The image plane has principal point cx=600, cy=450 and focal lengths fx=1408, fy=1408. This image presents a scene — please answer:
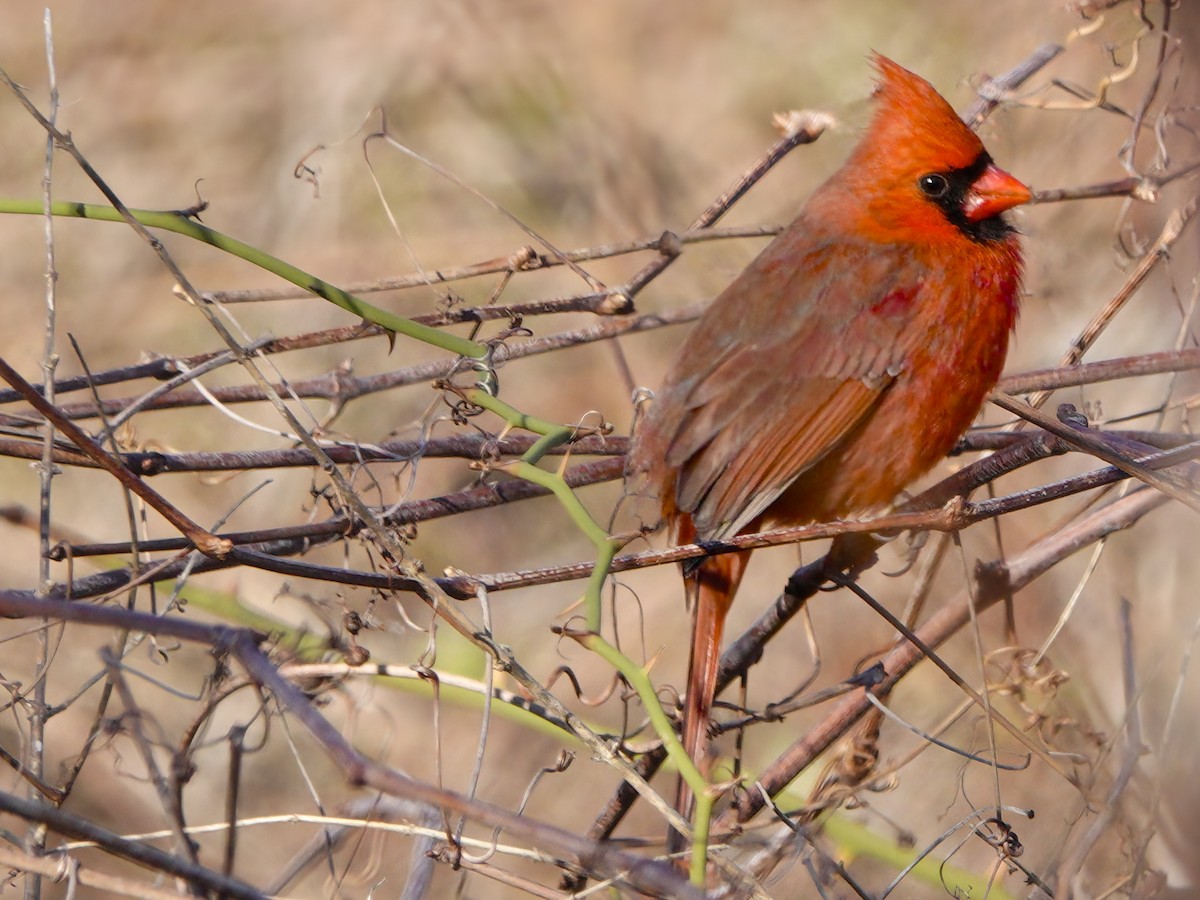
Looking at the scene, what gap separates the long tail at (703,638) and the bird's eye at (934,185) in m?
0.91

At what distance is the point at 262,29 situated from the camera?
19.0 feet

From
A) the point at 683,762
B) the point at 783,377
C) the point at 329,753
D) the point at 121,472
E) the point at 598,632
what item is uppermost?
the point at 783,377

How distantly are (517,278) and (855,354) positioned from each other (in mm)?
2430

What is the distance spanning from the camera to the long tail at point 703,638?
97.7 inches

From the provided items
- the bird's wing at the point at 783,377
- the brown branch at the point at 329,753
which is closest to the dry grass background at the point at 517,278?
the bird's wing at the point at 783,377

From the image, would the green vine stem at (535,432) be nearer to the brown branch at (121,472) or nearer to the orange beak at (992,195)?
the brown branch at (121,472)

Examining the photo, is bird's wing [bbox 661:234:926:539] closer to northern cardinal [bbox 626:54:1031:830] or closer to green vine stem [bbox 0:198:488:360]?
northern cardinal [bbox 626:54:1031:830]

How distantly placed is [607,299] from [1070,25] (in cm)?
265

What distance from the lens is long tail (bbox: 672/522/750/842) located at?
2.48m

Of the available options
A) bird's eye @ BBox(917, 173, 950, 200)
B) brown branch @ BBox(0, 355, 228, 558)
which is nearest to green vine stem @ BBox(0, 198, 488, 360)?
brown branch @ BBox(0, 355, 228, 558)

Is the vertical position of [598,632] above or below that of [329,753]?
above

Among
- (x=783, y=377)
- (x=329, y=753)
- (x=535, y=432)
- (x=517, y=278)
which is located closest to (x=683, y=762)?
(x=329, y=753)

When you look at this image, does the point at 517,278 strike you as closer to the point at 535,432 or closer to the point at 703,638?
the point at 703,638

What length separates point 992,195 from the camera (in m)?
3.01
